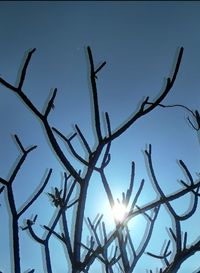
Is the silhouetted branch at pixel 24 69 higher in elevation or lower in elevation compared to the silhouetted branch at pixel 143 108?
higher

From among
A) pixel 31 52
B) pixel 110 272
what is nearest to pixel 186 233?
pixel 110 272

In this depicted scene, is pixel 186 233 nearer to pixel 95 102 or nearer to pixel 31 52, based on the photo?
pixel 95 102

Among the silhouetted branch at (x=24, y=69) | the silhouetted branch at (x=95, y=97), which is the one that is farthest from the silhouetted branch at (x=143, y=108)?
the silhouetted branch at (x=24, y=69)

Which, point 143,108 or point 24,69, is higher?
point 24,69

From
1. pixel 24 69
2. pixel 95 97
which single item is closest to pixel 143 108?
pixel 95 97

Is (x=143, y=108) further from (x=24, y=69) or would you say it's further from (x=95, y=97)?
(x=24, y=69)

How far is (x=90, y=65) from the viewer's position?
3094 millimetres

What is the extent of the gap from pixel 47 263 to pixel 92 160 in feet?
3.30

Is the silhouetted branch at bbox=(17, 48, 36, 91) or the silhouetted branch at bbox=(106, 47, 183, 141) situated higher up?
the silhouetted branch at bbox=(17, 48, 36, 91)

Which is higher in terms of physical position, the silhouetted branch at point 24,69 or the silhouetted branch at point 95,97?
the silhouetted branch at point 24,69

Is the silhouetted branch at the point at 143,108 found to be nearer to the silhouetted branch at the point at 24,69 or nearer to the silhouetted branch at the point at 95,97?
the silhouetted branch at the point at 95,97

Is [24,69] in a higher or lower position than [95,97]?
higher

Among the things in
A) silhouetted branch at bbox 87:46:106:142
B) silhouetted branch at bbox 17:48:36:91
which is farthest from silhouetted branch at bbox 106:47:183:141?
silhouetted branch at bbox 17:48:36:91

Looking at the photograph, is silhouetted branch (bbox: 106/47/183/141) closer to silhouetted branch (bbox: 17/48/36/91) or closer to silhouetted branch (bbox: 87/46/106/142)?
silhouetted branch (bbox: 87/46/106/142)
